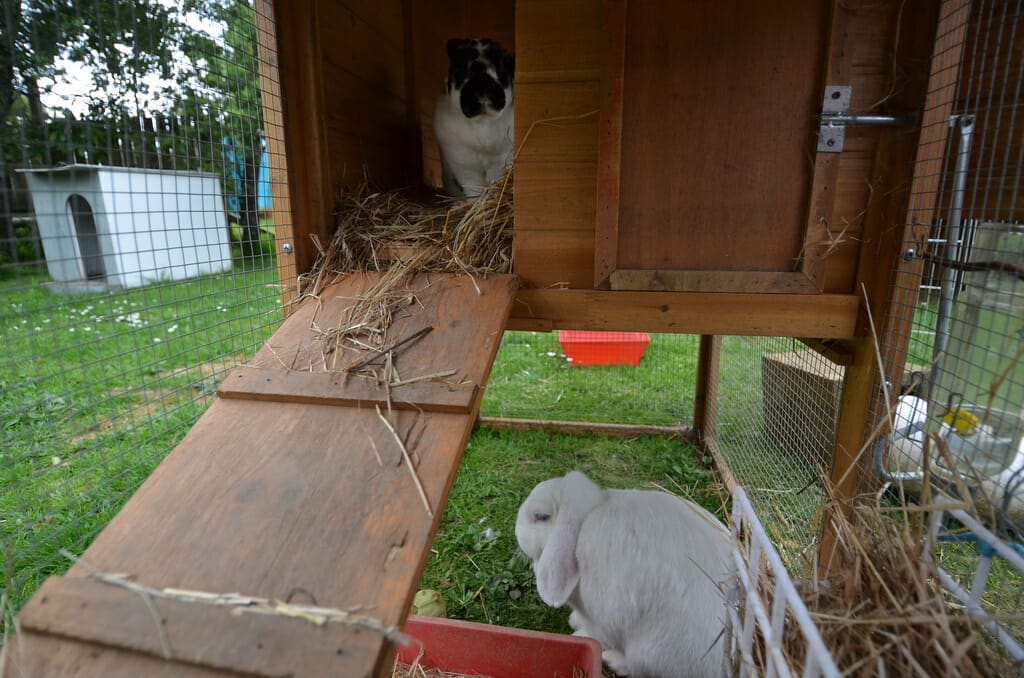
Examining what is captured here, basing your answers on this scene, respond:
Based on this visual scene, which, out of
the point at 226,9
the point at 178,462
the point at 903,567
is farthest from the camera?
the point at 226,9

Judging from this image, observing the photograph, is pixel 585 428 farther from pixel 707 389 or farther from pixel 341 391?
pixel 341 391

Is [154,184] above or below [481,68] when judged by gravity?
below

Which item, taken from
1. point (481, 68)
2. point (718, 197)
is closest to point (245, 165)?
point (481, 68)

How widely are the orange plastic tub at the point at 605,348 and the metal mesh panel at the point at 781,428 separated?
3.72ft

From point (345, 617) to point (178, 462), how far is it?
59cm

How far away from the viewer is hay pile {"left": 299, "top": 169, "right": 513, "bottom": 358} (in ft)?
5.79

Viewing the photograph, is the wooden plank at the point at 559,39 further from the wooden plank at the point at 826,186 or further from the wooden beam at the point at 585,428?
the wooden beam at the point at 585,428

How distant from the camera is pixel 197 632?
749 millimetres

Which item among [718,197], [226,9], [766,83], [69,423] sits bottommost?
[69,423]

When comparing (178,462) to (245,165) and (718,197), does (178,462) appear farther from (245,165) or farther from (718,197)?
(718,197)

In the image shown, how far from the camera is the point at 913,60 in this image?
4.97ft

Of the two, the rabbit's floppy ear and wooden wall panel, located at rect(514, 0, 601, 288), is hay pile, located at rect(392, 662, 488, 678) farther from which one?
wooden wall panel, located at rect(514, 0, 601, 288)

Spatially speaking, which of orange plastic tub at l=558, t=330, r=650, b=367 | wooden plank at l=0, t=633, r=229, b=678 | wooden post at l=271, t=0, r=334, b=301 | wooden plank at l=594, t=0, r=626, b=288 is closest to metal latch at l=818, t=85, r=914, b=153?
wooden plank at l=594, t=0, r=626, b=288

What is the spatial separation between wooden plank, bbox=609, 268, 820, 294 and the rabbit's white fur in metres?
0.71
